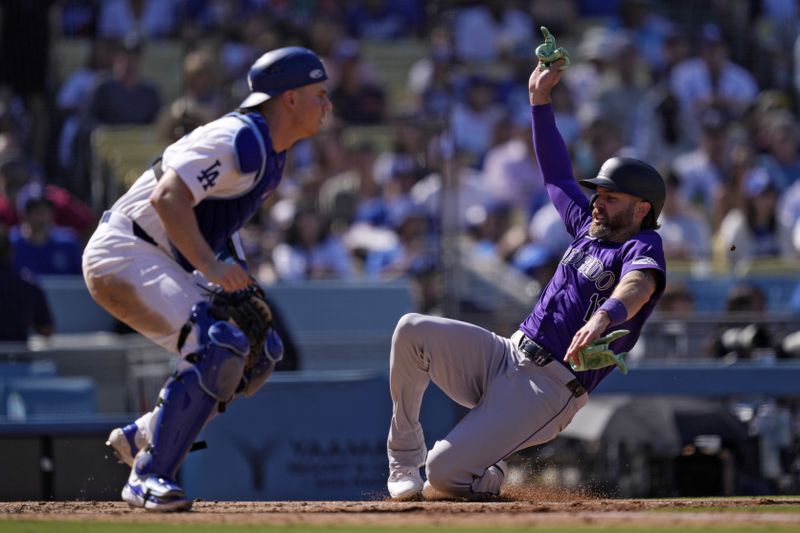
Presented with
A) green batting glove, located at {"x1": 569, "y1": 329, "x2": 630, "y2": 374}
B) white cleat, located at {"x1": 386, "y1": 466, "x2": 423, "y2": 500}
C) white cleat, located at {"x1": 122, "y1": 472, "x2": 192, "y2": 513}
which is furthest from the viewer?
white cleat, located at {"x1": 386, "y1": 466, "x2": 423, "y2": 500}

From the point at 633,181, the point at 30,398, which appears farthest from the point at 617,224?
the point at 30,398

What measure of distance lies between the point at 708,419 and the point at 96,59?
7.60m

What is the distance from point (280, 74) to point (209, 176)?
679 millimetres

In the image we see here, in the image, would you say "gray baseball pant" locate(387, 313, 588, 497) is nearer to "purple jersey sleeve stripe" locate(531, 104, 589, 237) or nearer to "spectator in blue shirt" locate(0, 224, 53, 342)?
"purple jersey sleeve stripe" locate(531, 104, 589, 237)

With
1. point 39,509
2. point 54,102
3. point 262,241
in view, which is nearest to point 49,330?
point 262,241

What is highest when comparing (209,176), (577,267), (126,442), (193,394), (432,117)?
(432,117)

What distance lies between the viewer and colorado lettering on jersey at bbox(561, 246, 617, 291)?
6.59 meters

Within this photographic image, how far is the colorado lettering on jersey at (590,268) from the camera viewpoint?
6590 mm

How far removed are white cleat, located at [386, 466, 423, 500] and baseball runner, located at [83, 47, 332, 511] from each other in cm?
93

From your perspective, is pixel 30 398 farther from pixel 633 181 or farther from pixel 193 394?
pixel 633 181

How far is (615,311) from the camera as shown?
239 inches

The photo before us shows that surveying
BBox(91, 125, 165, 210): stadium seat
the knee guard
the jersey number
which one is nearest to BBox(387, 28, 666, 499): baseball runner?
the jersey number

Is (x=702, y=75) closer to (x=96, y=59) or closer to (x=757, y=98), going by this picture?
(x=757, y=98)

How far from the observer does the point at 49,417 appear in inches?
382
